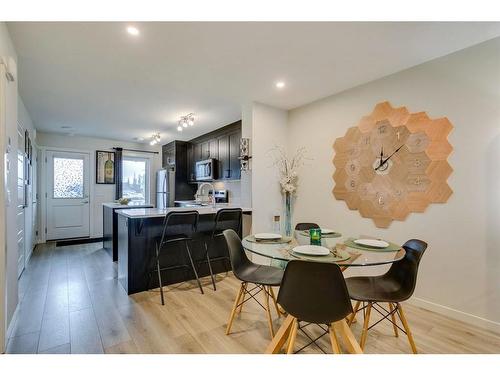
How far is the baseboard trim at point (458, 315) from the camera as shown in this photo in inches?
83.7

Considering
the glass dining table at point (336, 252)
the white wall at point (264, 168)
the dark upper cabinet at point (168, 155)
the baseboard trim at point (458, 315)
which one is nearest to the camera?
the glass dining table at point (336, 252)

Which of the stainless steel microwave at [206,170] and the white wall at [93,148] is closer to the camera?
the stainless steel microwave at [206,170]

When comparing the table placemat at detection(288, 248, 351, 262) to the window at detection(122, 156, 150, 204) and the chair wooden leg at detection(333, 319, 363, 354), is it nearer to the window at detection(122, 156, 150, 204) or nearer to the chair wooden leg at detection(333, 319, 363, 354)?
the chair wooden leg at detection(333, 319, 363, 354)

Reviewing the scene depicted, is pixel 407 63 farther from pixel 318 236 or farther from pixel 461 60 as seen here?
pixel 318 236

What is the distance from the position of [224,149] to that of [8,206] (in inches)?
135

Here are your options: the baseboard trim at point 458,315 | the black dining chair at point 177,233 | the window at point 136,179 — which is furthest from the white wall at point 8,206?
the window at point 136,179

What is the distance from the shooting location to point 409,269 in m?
1.87

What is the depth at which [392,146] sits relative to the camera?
9.12ft

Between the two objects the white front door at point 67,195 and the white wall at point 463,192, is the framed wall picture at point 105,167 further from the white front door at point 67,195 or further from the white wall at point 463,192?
the white wall at point 463,192

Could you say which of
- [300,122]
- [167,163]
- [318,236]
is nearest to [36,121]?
[167,163]

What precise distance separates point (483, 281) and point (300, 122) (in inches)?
112

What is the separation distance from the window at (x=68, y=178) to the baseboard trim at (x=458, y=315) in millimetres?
6882

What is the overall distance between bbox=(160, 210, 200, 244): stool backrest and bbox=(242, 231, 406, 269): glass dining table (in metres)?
1.00

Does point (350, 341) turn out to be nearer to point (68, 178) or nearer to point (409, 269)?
point (409, 269)
